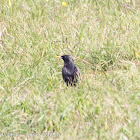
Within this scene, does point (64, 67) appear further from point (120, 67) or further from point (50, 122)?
point (50, 122)

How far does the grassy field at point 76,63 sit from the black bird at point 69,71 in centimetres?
10

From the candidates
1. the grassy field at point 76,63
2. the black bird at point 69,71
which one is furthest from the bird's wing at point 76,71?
the grassy field at point 76,63

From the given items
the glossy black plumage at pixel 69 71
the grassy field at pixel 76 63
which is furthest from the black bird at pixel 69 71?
the grassy field at pixel 76 63

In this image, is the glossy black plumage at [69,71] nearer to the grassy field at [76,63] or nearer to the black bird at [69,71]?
the black bird at [69,71]

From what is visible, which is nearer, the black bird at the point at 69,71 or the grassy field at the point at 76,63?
the grassy field at the point at 76,63

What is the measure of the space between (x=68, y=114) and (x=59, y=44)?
2766 millimetres

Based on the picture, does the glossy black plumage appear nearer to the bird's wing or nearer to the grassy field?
the bird's wing

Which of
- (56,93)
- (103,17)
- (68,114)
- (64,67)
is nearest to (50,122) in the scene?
(68,114)

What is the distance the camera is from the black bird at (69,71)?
626 centimetres

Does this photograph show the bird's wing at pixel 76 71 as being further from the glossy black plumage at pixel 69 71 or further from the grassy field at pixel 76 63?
the grassy field at pixel 76 63

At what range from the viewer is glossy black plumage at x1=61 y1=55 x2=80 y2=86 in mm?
6265

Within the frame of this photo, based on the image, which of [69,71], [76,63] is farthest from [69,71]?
[76,63]

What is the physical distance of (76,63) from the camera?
6871 millimetres

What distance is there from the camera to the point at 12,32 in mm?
7602
